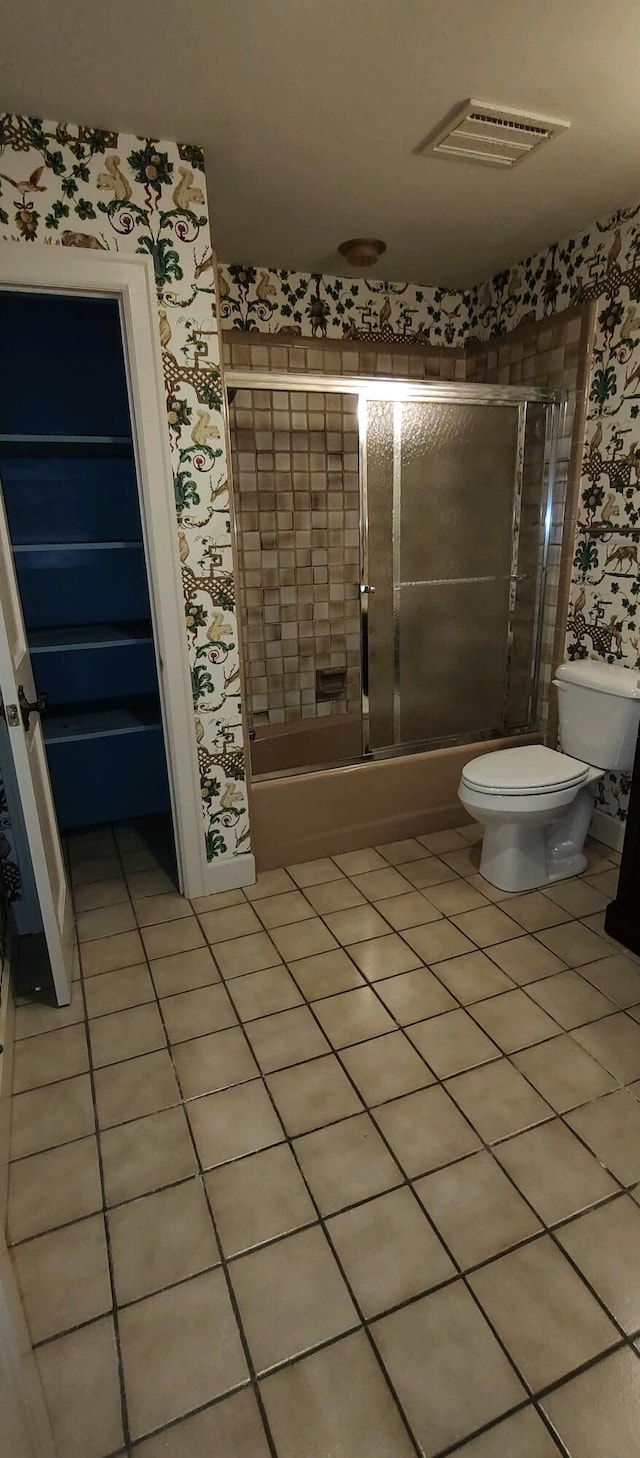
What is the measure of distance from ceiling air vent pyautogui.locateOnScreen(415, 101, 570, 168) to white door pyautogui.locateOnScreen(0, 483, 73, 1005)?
1502mm

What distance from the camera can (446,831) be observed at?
2.85 m

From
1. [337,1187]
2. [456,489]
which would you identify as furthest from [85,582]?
[337,1187]

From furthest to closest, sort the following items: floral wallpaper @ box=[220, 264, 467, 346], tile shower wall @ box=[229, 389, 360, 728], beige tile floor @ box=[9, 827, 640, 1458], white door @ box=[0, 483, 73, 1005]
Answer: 1. tile shower wall @ box=[229, 389, 360, 728]
2. floral wallpaper @ box=[220, 264, 467, 346]
3. white door @ box=[0, 483, 73, 1005]
4. beige tile floor @ box=[9, 827, 640, 1458]

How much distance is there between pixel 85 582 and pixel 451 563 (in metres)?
1.45

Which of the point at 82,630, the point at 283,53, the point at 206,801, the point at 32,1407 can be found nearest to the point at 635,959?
the point at 206,801

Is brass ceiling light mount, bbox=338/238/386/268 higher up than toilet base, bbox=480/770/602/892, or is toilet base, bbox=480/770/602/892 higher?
brass ceiling light mount, bbox=338/238/386/268

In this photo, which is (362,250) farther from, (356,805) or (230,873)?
(230,873)

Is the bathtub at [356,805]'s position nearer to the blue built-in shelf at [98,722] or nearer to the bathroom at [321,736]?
the bathroom at [321,736]

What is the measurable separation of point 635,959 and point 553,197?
2.37 meters

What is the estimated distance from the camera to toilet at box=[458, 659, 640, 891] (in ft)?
7.30

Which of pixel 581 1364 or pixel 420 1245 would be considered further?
pixel 420 1245

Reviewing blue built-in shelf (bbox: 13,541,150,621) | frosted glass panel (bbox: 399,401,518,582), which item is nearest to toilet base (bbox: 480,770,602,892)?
frosted glass panel (bbox: 399,401,518,582)

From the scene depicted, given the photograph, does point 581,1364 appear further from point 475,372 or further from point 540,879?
point 475,372

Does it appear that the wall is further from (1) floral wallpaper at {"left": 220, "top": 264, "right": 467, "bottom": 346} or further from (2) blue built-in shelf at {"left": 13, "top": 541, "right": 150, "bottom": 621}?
(2) blue built-in shelf at {"left": 13, "top": 541, "right": 150, "bottom": 621}
